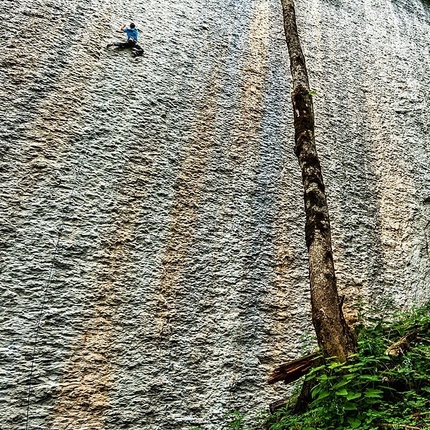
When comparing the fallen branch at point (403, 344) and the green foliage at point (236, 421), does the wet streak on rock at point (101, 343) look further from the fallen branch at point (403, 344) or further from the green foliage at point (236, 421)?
the fallen branch at point (403, 344)

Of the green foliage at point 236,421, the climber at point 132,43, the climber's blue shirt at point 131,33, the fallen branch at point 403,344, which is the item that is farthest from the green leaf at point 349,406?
the climber's blue shirt at point 131,33

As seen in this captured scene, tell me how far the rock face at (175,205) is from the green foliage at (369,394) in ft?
3.33

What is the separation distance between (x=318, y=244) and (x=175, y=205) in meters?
1.64

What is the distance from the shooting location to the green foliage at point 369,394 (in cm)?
193

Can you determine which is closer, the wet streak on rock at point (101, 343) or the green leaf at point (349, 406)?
the green leaf at point (349, 406)

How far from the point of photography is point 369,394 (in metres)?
1.96

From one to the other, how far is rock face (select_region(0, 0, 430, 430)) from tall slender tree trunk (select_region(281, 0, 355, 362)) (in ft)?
3.78

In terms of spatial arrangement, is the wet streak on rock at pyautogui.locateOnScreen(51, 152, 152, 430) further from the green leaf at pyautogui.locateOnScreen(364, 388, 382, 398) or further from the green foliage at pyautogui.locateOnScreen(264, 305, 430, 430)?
the green leaf at pyautogui.locateOnScreen(364, 388, 382, 398)

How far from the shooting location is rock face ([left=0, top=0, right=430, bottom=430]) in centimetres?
290

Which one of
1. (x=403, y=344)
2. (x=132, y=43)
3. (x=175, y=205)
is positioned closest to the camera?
(x=403, y=344)

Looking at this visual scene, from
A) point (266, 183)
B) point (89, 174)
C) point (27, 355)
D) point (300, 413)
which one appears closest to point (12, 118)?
point (89, 174)

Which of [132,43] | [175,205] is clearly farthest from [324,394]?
[132,43]

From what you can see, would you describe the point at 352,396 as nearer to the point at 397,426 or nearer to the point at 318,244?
the point at 397,426

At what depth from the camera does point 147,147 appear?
4035 millimetres
